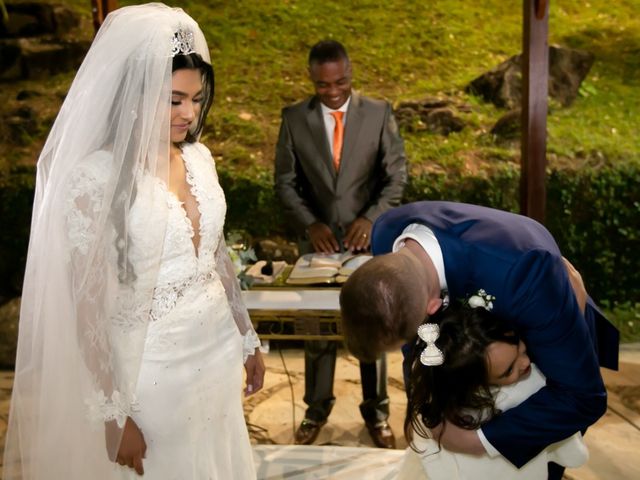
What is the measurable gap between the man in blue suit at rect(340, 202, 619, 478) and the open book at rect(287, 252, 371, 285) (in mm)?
1379

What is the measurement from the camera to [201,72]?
2.27m

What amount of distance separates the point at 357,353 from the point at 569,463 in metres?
1.02

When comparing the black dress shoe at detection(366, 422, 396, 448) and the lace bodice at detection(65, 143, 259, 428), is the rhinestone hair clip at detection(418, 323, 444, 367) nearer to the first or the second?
the lace bodice at detection(65, 143, 259, 428)

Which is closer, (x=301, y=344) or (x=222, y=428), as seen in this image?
(x=222, y=428)

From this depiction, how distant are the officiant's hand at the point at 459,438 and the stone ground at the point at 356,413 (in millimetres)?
1591

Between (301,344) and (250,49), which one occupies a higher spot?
(250,49)

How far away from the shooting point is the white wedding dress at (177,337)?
6.87ft

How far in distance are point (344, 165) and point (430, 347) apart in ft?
7.30

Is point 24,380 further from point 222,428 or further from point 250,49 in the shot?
point 250,49

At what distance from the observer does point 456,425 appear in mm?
2197

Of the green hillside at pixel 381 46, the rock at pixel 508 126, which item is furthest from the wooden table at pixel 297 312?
the rock at pixel 508 126

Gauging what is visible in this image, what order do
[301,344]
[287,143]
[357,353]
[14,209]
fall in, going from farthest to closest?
1. [14,209]
2. [301,344]
3. [287,143]
4. [357,353]

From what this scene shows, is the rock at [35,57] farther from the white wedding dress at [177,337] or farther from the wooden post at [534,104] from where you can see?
the white wedding dress at [177,337]

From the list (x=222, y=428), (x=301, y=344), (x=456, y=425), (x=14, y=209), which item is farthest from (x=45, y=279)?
(x=14, y=209)
